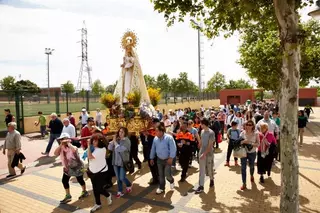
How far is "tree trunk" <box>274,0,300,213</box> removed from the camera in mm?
4301

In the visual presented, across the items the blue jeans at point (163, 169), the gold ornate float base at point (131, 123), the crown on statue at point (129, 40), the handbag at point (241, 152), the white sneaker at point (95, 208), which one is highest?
the crown on statue at point (129, 40)

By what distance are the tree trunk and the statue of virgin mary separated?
8.52 m

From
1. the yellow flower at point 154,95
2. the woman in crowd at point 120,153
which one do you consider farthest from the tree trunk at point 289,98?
the yellow flower at point 154,95

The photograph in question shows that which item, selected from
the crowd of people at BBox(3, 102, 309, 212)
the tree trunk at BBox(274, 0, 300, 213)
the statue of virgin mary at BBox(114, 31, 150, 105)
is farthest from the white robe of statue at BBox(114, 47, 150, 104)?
the tree trunk at BBox(274, 0, 300, 213)

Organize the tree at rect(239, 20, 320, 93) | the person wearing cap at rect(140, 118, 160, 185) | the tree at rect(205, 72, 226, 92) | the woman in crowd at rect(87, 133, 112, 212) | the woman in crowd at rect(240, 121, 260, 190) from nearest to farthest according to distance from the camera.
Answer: the woman in crowd at rect(87, 133, 112, 212) → the woman in crowd at rect(240, 121, 260, 190) → the person wearing cap at rect(140, 118, 160, 185) → the tree at rect(239, 20, 320, 93) → the tree at rect(205, 72, 226, 92)

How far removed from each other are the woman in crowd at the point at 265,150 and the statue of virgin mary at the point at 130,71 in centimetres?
655

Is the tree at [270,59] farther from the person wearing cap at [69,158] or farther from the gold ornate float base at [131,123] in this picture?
the person wearing cap at [69,158]

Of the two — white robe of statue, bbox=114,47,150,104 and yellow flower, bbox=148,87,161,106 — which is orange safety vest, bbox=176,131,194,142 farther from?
white robe of statue, bbox=114,47,150,104

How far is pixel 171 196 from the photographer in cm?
638

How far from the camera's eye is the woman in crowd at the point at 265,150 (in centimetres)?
699

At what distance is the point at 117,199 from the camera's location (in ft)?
20.5

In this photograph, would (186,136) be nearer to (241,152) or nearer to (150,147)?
(150,147)

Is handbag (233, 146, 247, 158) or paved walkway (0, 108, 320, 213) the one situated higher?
handbag (233, 146, 247, 158)

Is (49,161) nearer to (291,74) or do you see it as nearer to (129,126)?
(129,126)
